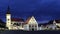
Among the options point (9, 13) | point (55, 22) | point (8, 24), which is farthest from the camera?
point (55, 22)

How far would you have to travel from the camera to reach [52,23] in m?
177

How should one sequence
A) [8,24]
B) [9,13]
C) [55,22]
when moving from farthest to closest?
[55,22]
[9,13]
[8,24]

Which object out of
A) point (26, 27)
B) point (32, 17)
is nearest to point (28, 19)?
point (32, 17)

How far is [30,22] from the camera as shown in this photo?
545 ft

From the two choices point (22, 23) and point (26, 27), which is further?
point (22, 23)

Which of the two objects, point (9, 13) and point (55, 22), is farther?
point (55, 22)

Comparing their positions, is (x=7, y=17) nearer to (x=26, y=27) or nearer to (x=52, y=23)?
(x=26, y=27)

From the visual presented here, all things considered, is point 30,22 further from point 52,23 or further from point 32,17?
point 52,23

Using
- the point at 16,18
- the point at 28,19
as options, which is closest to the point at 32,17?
the point at 28,19

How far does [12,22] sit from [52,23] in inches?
1141

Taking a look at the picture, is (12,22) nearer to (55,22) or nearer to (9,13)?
(9,13)

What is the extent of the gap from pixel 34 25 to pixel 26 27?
26.8ft

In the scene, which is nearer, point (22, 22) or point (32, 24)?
point (32, 24)

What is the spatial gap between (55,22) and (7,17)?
36.3 metres
